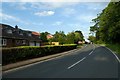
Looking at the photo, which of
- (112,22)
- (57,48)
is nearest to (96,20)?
(112,22)

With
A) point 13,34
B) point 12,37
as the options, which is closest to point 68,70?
point 12,37

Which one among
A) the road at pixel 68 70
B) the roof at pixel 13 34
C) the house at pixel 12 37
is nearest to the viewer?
the road at pixel 68 70

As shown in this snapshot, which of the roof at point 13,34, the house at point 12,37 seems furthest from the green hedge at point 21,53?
the roof at point 13,34

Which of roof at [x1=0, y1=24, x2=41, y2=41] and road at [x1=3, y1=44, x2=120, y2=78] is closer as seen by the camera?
road at [x1=3, y1=44, x2=120, y2=78]

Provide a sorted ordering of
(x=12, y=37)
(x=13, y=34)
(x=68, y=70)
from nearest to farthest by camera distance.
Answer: (x=68, y=70) < (x=12, y=37) < (x=13, y=34)

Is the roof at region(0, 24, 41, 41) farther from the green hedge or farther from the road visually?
the road

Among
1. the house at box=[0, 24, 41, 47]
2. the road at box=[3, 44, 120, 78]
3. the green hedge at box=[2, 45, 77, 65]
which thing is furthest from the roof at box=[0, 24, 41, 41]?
the road at box=[3, 44, 120, 78]

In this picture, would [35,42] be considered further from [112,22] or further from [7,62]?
[7,62]

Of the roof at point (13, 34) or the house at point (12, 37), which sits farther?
the roof at point (13, 34)

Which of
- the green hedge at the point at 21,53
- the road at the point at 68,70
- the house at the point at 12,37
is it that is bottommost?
the road at the point at 68,70

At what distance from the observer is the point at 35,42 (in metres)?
75.9

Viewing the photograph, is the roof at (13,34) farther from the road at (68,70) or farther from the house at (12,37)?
the road at (68,70)

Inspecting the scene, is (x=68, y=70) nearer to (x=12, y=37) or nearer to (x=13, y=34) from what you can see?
(x=12, y=37)

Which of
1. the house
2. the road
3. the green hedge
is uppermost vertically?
the house
